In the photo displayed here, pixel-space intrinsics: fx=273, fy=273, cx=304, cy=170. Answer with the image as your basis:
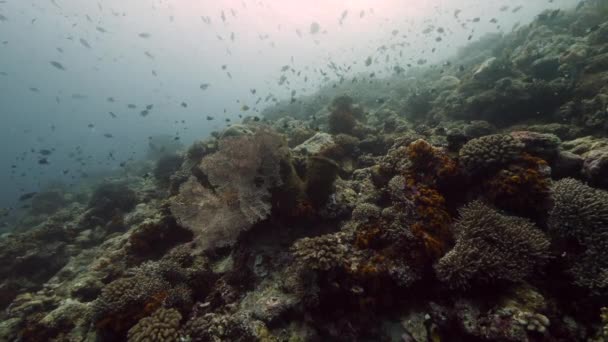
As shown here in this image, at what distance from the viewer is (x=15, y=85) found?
13050 cm

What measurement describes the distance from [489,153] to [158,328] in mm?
6492

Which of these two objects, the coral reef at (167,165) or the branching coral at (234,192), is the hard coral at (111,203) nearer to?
the coral reef at (167,165)

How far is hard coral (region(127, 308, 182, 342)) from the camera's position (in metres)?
4.26

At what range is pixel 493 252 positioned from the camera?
150 inches

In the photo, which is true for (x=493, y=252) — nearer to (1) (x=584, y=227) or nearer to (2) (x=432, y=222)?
(2) (x=432, y=222)

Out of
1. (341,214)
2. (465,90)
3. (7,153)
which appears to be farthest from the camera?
(7,153)

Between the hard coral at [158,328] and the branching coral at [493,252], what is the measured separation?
422 cm

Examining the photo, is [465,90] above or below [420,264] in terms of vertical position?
below

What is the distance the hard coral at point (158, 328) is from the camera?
426cm

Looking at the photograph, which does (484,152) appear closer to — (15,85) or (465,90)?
(465,90)

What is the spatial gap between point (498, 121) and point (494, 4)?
284 ft

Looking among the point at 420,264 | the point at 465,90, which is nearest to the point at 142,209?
the point at 420,264

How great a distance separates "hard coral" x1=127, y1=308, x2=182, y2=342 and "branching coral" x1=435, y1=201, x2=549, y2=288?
422cm

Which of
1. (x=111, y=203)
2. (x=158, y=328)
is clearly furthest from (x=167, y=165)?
(x=158, y=328)
